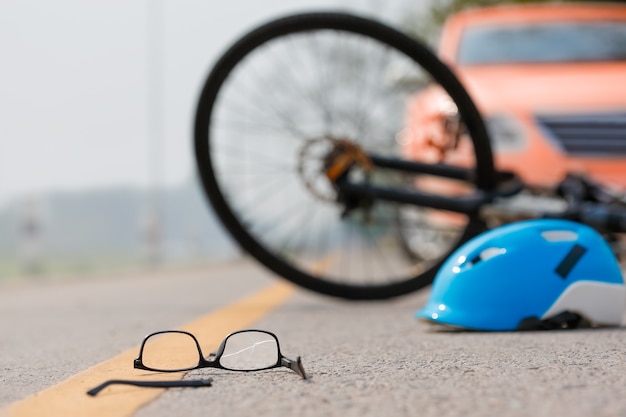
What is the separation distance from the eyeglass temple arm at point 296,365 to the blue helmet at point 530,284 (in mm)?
1168

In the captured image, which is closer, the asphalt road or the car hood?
the asphalt road

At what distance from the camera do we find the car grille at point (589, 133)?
604 centimetres

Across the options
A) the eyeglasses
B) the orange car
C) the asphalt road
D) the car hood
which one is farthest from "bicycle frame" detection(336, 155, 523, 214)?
the eyeglasses

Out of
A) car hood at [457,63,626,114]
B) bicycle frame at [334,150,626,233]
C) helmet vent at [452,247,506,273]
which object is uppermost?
car hood at [457,63,626,114]

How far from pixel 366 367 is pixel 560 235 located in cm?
132

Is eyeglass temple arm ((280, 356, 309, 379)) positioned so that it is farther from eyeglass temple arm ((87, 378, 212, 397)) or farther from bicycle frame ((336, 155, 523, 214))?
bicycle frame ((336, 155, 523, 214))

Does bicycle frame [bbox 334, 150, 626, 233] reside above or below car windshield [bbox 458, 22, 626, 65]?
below

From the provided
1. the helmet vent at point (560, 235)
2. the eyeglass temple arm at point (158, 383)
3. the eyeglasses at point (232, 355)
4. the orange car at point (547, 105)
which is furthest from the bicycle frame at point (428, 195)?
the eyeglass temple arm at point (158, 383)

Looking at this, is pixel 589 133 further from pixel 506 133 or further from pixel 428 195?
pixel 428 195

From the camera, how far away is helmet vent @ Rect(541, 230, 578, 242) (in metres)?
4.04

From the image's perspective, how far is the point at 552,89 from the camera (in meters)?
6.39

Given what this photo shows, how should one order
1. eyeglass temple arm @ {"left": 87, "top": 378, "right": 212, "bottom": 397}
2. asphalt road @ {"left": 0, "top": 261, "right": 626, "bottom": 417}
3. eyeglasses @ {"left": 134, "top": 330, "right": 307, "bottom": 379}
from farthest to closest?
eyeglasses @ {"left": 134, "top": 330, "right": 307, "bottom": 379} → eyeglass temple arm @ {"left": 87, "top": 378, "right": 212, "bottom": 397} → asphalt road @ {"left": 0, "top": 261, "right": 626, "bottom": 417}

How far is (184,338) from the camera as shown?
3104mm

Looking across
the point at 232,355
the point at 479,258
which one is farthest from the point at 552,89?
the point at 232,355
